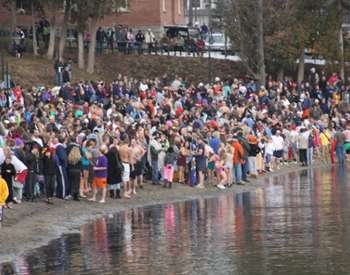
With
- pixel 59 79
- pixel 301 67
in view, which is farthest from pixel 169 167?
pixel 301 67

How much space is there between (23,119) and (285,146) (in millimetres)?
14453

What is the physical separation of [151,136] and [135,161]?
325 cm

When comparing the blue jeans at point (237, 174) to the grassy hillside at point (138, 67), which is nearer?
the blue jeans at point (237, 174)

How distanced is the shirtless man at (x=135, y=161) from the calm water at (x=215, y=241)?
183 cm

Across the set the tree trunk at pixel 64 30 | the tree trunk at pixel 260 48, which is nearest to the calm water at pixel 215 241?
the tree trunk at pixel 64 30

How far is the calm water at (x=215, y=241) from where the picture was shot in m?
21.9

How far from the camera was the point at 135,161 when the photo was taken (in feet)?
115

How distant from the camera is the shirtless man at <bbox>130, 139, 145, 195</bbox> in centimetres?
3481

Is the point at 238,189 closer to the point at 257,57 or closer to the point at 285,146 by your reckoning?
the point at 285,146

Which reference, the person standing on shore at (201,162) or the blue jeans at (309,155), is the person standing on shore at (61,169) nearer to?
the person standing on shore at (201,162)

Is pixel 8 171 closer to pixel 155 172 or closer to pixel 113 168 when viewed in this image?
pixel 113 168

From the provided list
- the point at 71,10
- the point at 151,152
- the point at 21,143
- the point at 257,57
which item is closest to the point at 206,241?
the point at 21,143

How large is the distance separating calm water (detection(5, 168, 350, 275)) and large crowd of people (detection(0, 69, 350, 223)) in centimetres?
208

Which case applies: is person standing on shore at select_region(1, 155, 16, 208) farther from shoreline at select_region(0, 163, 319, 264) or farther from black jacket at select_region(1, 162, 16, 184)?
shoreline at select_region(0, 163, 319, 264)
